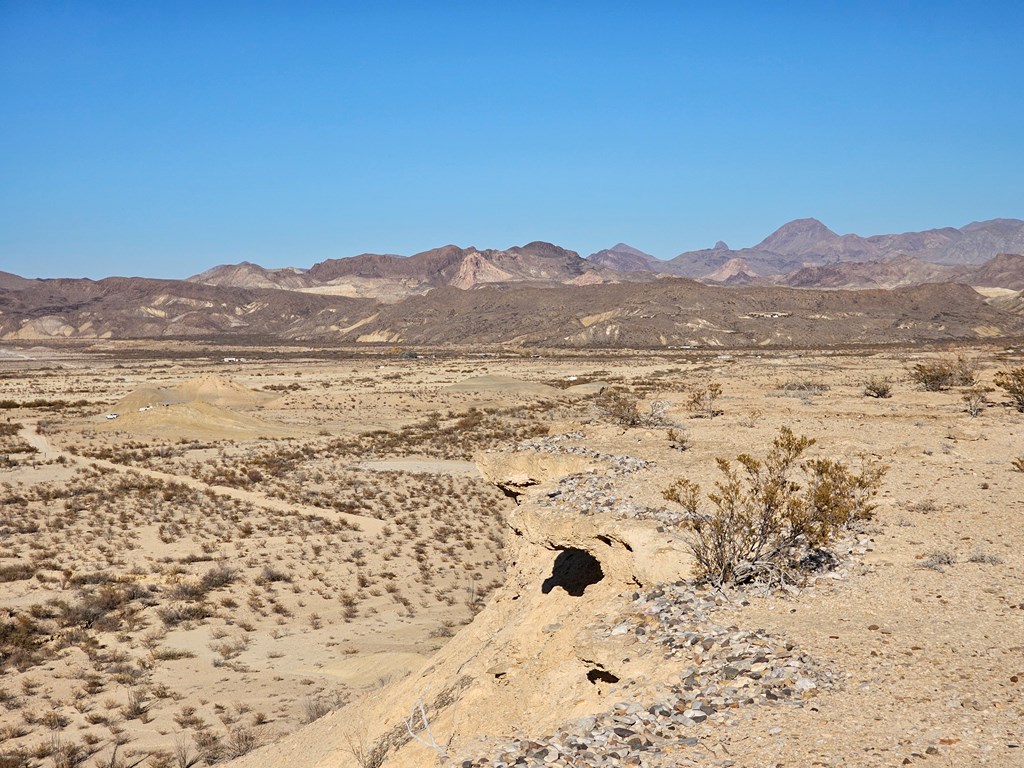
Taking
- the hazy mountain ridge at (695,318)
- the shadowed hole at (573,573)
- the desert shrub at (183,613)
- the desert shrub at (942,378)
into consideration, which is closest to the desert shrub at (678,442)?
the shadowed hole at (573,573)

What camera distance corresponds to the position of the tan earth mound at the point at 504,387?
5934 centimetres

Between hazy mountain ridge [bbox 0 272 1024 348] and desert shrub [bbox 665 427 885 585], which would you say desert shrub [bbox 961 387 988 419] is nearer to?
desert shrub [bbox 665 427 885 585]

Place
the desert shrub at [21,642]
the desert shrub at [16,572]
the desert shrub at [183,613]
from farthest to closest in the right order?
the desert shrub at [16,572], the desert shrub at [183,613], the desert shrub at [21,642]

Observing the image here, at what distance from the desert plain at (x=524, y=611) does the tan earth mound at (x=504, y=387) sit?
28116 millimetres

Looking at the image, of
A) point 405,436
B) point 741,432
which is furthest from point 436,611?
point 405,436

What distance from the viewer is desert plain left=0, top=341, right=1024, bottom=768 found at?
20.1ft

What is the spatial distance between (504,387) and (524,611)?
51690mm

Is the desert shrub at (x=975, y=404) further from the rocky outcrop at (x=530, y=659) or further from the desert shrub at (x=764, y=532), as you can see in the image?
the rocky outcrop at (x=530, y=659)

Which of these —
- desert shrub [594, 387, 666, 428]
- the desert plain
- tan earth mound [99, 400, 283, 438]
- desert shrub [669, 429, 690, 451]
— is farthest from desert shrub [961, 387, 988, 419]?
tan earth mound [99, 400, 283, 438]

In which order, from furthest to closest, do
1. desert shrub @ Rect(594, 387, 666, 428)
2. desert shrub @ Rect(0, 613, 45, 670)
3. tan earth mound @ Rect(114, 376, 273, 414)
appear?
tan earth mound @ Rect(114, 376, 273, 414) < desert shrub @ Rect(594, 387, 666, 428) < desert shrub @ Rect(0, 613, 45, 670)

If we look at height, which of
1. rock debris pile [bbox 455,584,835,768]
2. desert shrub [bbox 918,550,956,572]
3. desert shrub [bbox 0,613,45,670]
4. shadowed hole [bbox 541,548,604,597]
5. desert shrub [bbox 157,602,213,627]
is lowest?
desert shrub [bbox 157,602,213,627]

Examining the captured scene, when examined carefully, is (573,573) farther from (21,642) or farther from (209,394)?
(209,394)

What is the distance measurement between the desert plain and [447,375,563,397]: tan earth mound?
92.2 ft

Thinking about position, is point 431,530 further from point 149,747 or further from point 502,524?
point 149,747
